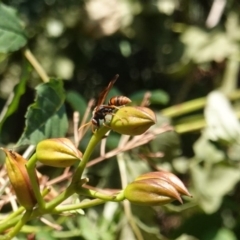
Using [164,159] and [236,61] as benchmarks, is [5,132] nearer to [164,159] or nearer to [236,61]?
A: [164,159]

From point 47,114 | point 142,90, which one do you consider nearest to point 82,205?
point 47,114

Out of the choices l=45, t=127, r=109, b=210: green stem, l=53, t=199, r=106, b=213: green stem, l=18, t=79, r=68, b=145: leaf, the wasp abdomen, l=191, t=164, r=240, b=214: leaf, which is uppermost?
the wasp abdomen

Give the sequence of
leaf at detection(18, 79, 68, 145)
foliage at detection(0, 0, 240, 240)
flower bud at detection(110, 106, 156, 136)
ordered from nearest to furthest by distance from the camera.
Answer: flower bud at detection(110, 106, 156, 136) → leaf at detection(18, 79, 68, 145) → foliage at detection(0, 0, 240, 240)

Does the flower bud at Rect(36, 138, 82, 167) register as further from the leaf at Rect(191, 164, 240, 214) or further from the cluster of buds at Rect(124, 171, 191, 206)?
the leaf at Rect(191, 164, 240, 214)

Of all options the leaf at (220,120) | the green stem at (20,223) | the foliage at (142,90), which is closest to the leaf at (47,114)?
the foliage at (142,90)

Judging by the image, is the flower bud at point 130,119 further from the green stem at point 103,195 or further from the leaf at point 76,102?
the leaf at point 76,102

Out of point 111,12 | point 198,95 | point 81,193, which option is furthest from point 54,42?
point 81,193

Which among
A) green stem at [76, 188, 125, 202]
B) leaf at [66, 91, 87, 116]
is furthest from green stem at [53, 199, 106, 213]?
leaf at [66, 91, 87, 116]
